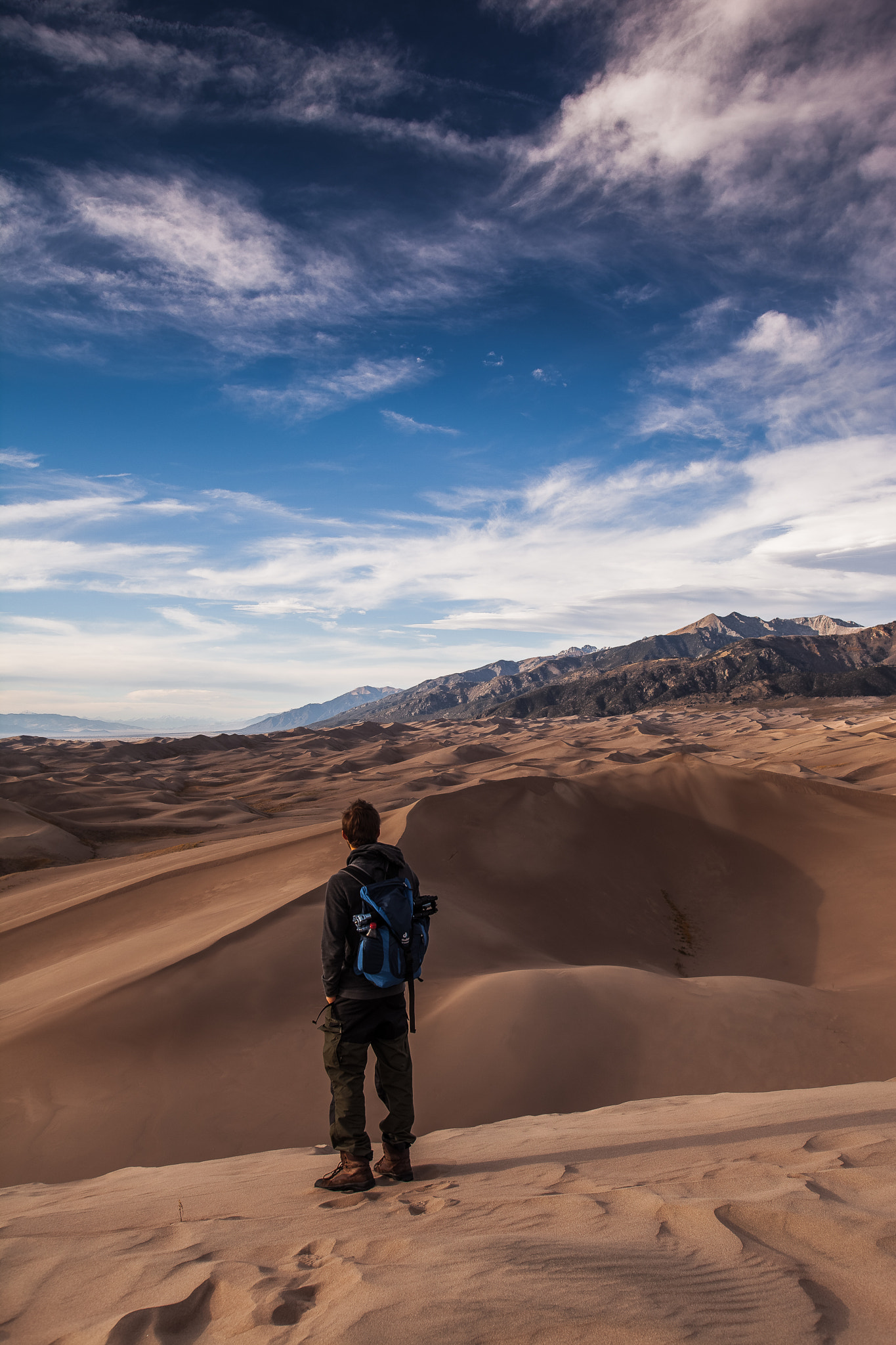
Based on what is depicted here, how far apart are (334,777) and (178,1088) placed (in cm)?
Answer: 4321

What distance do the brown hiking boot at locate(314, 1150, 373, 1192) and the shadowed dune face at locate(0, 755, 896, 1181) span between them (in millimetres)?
2027

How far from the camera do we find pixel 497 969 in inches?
319

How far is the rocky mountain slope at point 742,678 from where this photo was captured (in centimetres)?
12256

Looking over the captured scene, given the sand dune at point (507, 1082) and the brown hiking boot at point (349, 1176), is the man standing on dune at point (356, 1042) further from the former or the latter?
the sand dune at point (507, 1082)

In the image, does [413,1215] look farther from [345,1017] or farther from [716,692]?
[716,692]

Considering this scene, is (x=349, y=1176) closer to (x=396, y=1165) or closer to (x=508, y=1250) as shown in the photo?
(x=396, y=1165)

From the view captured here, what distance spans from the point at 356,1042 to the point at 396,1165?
27.1 inches

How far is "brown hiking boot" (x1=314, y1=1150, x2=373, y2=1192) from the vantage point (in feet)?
11.0

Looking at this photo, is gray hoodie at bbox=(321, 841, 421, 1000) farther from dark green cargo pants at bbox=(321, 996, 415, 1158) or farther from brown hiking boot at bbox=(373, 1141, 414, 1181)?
brown hiking boot at bbox=(373, 1141, 414, 1181)

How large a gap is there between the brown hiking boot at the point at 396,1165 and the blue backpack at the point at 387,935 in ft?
2.02

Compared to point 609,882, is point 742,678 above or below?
above

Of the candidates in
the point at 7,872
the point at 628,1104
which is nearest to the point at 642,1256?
the point at 628,1104

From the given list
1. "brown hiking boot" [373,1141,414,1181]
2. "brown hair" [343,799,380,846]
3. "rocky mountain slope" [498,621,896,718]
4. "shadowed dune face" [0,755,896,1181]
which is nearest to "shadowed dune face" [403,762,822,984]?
"shadowed dune face" [0,755,896,1181]

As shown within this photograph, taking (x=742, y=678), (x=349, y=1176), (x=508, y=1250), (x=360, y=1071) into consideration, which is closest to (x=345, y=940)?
(x=360, y=1071)
